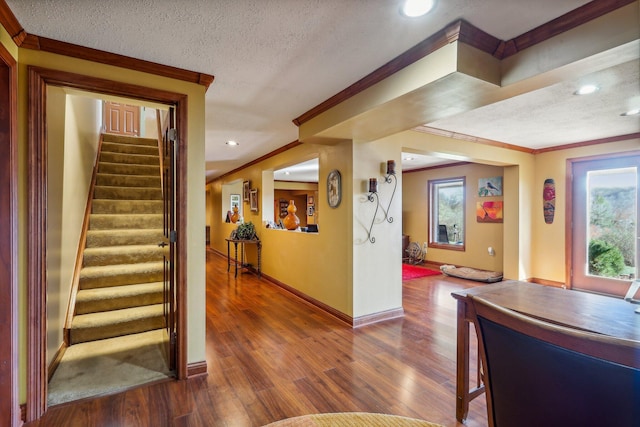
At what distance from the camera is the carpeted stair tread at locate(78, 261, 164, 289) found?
302cm

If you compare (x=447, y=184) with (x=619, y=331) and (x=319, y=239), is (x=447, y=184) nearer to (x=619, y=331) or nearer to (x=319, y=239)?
(x=319, y=239)

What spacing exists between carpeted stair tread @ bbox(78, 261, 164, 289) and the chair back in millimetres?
3245

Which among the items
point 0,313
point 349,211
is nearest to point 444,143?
point 349,211

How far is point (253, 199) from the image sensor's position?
5.87 meters

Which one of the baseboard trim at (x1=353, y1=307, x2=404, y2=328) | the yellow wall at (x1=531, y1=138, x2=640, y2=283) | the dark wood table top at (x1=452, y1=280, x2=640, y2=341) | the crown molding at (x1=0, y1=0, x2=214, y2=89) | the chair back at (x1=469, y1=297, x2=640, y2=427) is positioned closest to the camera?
the chair back at (x1=469, y1=297, x2=640, y2=427)

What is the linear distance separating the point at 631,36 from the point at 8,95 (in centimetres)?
310

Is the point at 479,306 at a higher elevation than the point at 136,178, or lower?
lower

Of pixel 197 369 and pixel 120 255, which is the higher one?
pixel 120 255

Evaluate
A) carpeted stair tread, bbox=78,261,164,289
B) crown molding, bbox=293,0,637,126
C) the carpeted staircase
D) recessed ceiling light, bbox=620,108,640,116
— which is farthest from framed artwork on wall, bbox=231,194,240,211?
recessed ceiling light, bbox=620,108,640,116

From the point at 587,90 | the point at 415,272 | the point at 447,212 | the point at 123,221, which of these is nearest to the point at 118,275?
the point at 123,221

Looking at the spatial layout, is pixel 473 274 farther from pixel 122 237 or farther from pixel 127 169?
pixel 127 169

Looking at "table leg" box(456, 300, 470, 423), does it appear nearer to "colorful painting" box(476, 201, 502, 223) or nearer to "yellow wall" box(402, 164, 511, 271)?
"yellow wall" box(402, 164, 511, 271)

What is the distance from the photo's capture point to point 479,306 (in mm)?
991

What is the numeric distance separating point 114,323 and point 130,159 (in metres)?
2.89
